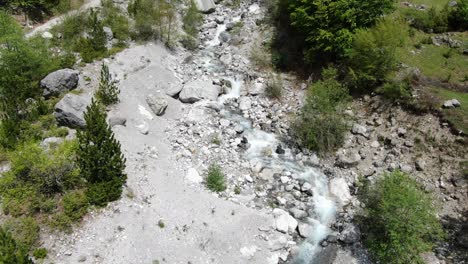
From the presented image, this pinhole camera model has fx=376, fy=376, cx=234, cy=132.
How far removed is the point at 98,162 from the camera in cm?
2086

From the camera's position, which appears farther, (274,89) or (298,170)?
(274,89)

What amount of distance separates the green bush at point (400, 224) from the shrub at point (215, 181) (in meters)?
8.90

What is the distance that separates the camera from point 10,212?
64.5 feet

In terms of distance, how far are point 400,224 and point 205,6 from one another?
→ 33.8 m

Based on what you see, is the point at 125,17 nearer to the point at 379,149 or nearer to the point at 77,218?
the point at 77,218

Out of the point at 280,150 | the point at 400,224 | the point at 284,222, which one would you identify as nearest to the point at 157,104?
the point at 280,150

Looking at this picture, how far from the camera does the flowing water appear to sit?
21812 mm

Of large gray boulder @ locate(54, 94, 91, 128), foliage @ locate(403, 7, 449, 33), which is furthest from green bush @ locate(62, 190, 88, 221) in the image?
foliage @ locate(403, 7, 449, 33)

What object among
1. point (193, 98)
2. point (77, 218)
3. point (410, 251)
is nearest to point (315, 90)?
point (193, 98)

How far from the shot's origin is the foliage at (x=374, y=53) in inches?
1067

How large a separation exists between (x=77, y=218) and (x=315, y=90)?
736 inches

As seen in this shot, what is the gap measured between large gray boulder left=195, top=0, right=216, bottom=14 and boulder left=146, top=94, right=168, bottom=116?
715 inches

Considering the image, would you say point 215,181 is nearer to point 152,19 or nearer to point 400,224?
point 400,224

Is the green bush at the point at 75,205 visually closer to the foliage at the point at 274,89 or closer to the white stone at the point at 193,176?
the white stone at the point at 193,176
